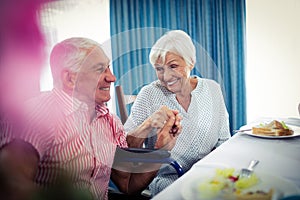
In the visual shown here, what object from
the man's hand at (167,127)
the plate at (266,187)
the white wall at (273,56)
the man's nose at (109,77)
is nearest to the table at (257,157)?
the plate at (266,187)

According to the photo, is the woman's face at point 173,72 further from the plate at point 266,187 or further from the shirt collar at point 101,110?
the plate at point 266,187

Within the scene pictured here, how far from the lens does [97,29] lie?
7.62 feet

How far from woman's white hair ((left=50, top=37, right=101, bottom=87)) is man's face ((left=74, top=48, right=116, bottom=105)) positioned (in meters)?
0.02

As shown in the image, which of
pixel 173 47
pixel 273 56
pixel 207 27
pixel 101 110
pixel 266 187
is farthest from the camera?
pixel 207 27

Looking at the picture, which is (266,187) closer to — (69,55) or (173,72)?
(69,55)

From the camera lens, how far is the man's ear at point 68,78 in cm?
88

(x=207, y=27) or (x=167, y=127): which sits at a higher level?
(x=207, y=27)

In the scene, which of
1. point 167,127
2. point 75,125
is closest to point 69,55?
point 75,125

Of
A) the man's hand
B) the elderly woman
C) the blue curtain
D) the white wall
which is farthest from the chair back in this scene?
the white wall

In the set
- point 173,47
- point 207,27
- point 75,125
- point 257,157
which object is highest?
point 207,27

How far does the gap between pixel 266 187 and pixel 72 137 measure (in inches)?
20.2

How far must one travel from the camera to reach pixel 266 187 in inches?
25.7

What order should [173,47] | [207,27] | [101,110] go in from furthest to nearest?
[207,27] < [173,47] < [101,110]

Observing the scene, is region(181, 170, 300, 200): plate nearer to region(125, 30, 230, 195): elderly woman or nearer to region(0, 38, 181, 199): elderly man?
region(0, 38, 181, 199): elderly man
